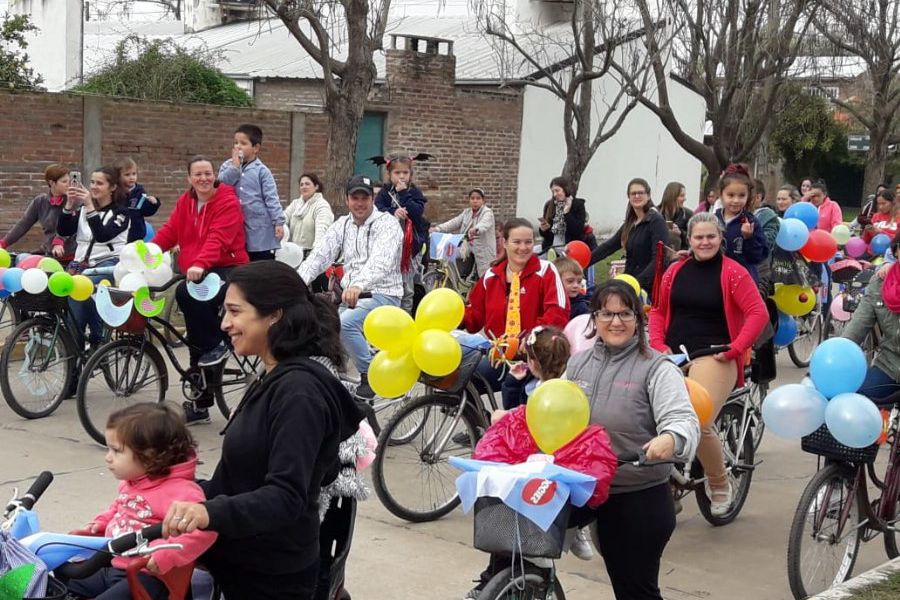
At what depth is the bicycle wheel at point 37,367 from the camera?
8.54 metres

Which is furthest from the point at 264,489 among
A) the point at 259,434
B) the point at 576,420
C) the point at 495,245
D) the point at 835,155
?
the point at 835,155

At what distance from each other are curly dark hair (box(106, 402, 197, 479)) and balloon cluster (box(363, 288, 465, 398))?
283cm

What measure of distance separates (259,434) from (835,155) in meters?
43.2

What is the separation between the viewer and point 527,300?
691 cm

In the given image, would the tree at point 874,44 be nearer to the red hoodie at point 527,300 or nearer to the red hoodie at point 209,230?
the red hoodie at point 209,230

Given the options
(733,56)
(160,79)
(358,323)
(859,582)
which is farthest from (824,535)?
(160,79)

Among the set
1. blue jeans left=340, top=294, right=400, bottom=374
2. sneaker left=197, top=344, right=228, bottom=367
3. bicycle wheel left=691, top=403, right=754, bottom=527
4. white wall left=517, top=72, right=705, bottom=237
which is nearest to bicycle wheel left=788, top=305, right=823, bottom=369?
Result: bicycle wheel left=691, top=403, right=754, bottom=527

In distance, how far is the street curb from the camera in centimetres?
519

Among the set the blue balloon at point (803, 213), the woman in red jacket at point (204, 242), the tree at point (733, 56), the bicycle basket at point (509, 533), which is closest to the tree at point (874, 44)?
the tree at point (733, 56)

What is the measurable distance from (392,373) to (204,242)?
2.60 m

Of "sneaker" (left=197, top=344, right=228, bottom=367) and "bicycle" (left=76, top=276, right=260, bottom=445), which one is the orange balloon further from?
"sneaker" (left=197, top=344, right=228, bottom=367)

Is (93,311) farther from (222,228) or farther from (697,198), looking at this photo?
(697,198)

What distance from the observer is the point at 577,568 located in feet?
19.9

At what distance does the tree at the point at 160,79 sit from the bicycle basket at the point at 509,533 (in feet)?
61.3
